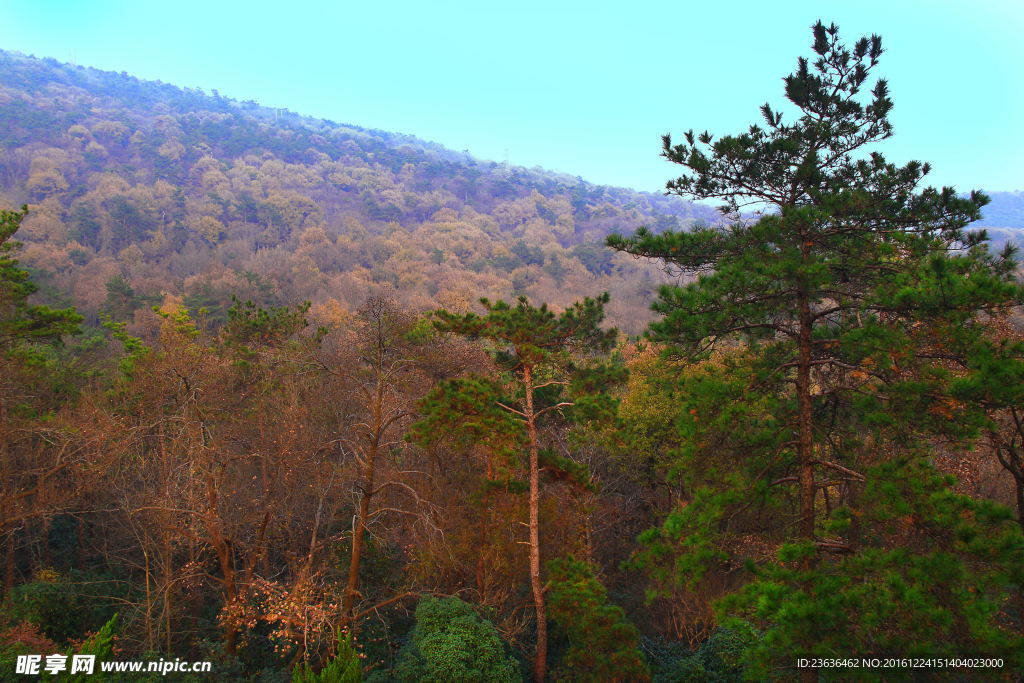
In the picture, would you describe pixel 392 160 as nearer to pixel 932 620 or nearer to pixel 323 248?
pixel 323 248

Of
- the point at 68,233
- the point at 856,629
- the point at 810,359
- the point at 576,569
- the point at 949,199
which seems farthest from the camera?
the point at 68,233

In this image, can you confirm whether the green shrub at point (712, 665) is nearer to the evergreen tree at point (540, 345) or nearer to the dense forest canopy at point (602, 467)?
the dense forest canopy at point (602, 467)

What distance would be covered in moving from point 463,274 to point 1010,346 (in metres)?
44.3

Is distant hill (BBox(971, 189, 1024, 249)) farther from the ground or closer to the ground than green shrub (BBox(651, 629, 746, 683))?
farther from the ground

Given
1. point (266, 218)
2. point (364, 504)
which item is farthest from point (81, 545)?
point (266, 218)

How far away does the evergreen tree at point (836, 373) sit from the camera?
5.24m

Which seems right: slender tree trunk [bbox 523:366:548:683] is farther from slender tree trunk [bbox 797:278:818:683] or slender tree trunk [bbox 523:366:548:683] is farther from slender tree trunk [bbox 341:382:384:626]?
slender tree trunk [bbox 797:278:818:683]

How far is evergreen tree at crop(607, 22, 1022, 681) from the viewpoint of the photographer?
524 cm

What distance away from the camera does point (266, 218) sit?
58281mm

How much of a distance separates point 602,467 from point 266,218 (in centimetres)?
5377

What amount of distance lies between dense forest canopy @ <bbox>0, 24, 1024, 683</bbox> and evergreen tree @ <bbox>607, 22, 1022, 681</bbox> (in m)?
0.04

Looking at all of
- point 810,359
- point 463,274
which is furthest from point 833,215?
point 463,274

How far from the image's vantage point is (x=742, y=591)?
599cm

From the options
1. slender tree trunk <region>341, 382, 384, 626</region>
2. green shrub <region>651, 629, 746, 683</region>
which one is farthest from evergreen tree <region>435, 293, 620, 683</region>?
green shrub <region>651, 629, 746, 683</region>
